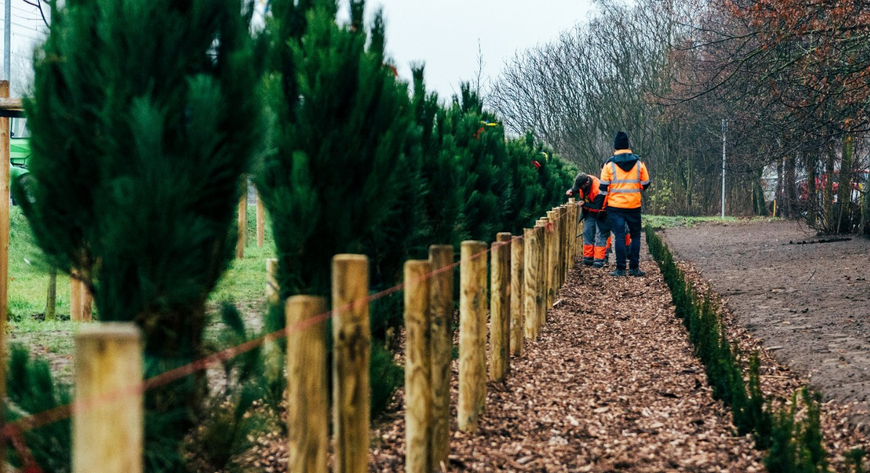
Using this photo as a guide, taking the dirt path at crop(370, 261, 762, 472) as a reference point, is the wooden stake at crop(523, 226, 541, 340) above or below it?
above

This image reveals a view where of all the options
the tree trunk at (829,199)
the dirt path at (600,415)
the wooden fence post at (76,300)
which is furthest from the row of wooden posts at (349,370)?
the tree trunk at (829,199)

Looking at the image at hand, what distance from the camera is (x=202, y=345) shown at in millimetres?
3232

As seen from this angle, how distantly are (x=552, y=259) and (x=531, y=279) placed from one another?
2063 millimetres

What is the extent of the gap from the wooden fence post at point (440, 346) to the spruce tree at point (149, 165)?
99cm

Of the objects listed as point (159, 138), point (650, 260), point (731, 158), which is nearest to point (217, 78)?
point (159, 138)

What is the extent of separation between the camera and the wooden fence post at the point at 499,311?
5.45 m

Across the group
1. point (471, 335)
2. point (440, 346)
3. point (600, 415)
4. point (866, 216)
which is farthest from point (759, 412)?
point (866, 216)

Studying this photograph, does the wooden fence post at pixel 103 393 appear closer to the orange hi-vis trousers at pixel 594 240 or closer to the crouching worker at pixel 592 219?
Result: the crouching worker at pixel 592 219

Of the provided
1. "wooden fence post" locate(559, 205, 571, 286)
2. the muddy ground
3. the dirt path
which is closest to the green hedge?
the dirt path

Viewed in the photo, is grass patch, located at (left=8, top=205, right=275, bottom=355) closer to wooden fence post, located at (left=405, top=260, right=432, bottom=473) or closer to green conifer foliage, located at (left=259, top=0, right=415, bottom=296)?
green conifer foliage, located at (left=259, top=0, right=415, bottom=296)

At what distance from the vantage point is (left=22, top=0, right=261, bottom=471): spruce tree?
9.21 ft

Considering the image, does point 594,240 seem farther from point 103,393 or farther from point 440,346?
point 103,393

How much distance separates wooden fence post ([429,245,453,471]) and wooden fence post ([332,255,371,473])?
0.94m

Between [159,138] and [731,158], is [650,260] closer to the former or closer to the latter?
[159,138]
